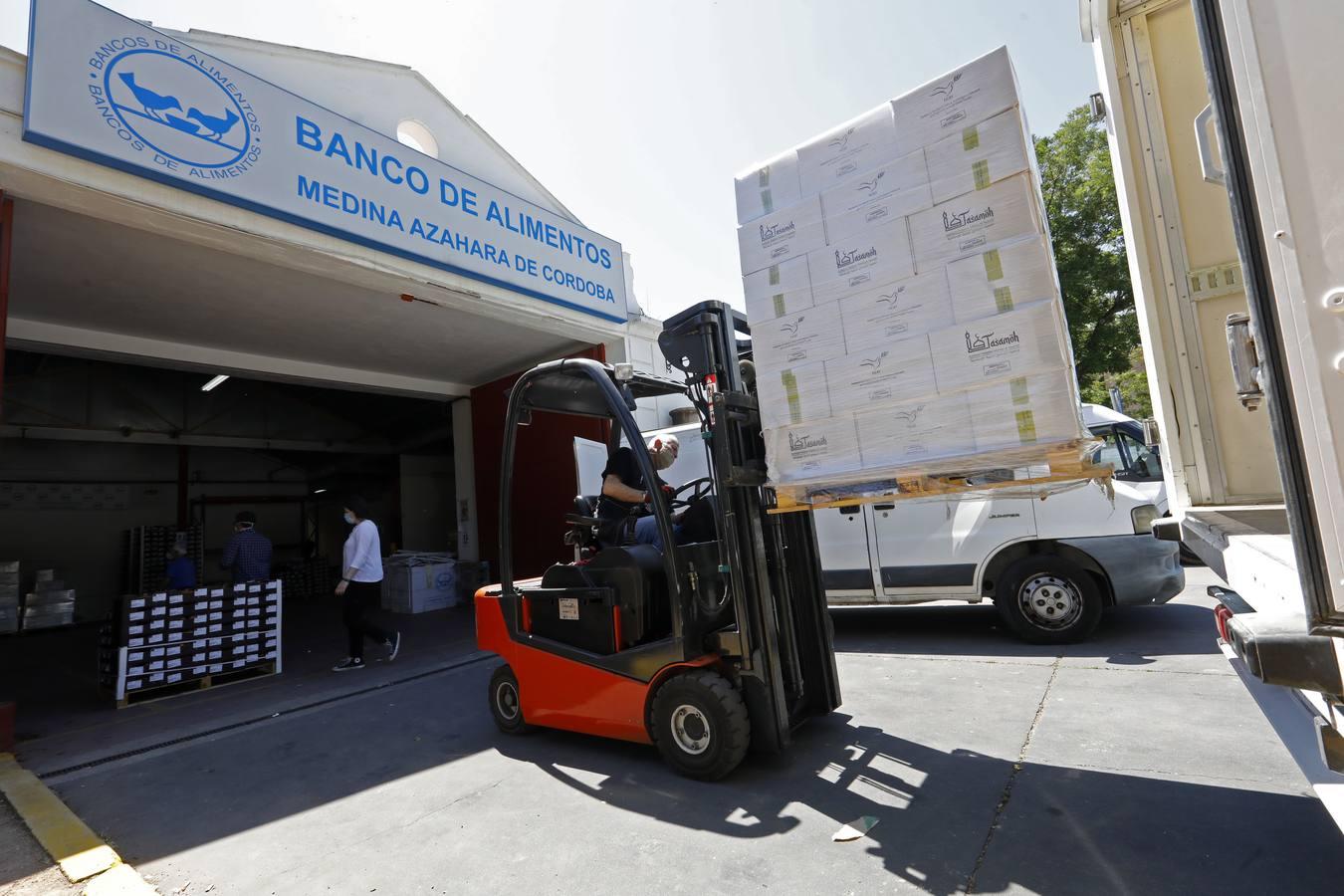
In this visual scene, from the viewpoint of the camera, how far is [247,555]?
25.9ft

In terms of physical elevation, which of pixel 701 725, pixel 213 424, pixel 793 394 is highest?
pixel 213 424

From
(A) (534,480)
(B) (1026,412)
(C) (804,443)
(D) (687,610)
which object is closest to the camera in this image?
(B) (1026,412)

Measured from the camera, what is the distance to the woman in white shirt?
731 centimetres

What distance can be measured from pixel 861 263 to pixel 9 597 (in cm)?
1792

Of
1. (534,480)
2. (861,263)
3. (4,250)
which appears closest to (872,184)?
(861,263)

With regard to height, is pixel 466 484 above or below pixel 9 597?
above

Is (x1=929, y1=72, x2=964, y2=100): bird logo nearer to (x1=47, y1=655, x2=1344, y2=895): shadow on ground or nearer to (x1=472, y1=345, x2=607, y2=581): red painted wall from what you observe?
(x1=47, y1=655, x2=1344, y2=895): shadow on ground

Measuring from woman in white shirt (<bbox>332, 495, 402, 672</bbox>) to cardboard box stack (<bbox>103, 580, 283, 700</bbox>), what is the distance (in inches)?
31.3

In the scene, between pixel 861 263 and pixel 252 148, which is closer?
pixel 861 263

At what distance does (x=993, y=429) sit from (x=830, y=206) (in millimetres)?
1277

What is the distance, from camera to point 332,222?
6.61 metres

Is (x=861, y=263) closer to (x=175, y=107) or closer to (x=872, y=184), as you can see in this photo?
(x=872, y=184)

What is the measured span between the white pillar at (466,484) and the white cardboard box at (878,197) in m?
10.6

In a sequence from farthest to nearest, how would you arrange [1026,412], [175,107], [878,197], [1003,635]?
[1003,635], [175,107], [878,197], [1026,412]
